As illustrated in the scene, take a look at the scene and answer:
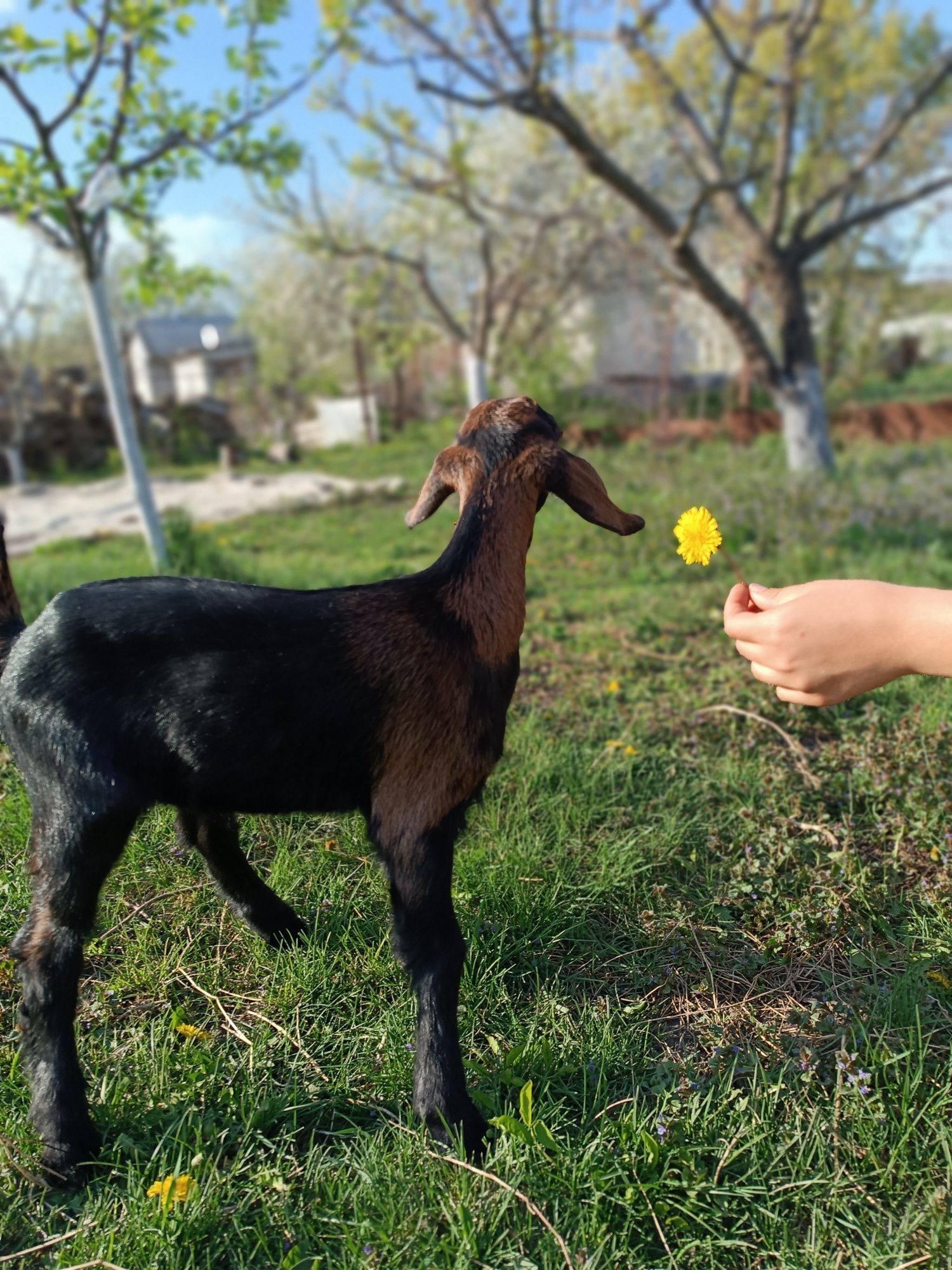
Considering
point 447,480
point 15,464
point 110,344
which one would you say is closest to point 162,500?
point 15,464

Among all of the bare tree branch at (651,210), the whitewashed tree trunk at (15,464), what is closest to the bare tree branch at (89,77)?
the bare tree branch at (651,210)

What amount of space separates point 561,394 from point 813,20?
9109 mm

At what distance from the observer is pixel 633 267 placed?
20.7m

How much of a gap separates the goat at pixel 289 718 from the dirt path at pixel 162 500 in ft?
31.1

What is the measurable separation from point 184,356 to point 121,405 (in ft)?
96.1

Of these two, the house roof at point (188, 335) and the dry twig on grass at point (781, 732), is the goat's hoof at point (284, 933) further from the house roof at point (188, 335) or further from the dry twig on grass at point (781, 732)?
the house roof at point (188, 335)

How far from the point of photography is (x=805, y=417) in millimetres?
10703

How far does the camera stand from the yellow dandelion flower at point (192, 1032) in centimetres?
225

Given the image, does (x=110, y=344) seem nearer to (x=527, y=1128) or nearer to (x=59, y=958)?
(x=59, y=958)

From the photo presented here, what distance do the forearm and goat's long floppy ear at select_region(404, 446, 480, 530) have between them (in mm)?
995

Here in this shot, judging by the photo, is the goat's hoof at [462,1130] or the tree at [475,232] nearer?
the goat's hoof at [462,1130]

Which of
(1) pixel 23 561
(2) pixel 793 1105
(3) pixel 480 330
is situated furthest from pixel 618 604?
(3) pixel 480 330

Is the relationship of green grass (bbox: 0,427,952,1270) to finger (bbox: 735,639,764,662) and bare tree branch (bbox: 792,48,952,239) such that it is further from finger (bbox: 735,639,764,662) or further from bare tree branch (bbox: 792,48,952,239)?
bare tree branch (bbox: 792,48,952,239)

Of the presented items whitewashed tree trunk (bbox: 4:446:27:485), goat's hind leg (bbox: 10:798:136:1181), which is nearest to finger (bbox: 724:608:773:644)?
goat's hind leg (bbox: 10:798:136:1181)
